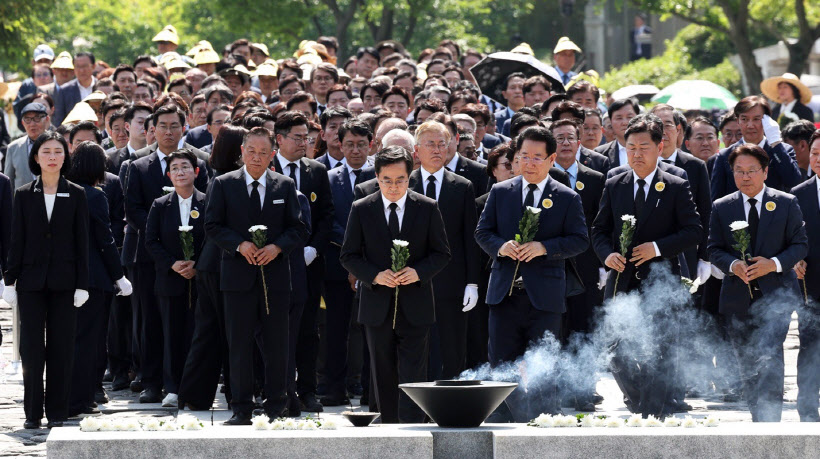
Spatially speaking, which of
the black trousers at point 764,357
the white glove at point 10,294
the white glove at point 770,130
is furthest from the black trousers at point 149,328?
the white glove at point 770,130

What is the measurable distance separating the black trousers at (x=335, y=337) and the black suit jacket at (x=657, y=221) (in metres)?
2.40

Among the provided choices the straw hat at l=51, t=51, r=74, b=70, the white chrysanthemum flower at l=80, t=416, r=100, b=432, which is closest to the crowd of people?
the white chrysanthemum flower at l=80, t=416, r=100, b=432

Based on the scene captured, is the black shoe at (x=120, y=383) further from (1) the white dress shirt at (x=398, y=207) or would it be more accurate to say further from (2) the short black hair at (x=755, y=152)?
(2) the short black hair at (x=755, y=152)

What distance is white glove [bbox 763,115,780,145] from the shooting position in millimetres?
15266

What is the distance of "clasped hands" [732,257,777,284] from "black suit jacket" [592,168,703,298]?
372 millimetres

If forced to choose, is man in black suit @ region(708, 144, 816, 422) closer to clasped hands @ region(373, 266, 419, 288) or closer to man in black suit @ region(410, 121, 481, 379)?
man in black suit @ region(410, 121, 481, 379)

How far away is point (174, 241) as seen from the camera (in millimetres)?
13156

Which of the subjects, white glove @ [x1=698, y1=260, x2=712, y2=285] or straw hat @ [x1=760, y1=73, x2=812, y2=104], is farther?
straw hat @ [x1=760, y1=73, x2=812, y2=104]

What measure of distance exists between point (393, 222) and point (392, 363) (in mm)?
1022

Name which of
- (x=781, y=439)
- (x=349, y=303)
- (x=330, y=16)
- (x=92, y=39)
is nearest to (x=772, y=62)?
A: (x=330, y=16)

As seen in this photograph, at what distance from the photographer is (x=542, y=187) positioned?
11.7m

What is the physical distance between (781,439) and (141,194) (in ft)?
21.3

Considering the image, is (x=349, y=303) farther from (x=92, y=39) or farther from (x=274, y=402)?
(x=92, y=39)

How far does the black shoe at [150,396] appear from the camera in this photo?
13453 millimetres
